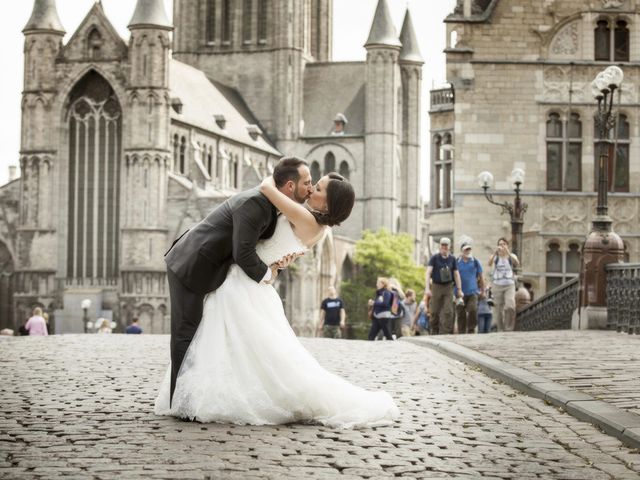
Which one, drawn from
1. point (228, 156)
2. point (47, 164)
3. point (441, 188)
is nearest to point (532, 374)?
point (441, 188)

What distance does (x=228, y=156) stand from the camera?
80.6 meters

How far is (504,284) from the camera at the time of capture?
21.7m

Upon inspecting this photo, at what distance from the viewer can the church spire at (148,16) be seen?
67.8 metres

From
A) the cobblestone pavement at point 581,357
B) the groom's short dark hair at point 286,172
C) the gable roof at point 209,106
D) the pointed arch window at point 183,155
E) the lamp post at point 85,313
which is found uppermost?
the gable roof at point 209,106

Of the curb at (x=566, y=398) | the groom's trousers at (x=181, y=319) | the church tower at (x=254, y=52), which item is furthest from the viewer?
the church tower at (x=254, y=52)

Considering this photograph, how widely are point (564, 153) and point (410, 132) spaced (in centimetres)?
6269

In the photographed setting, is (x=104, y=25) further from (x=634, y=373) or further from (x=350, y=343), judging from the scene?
(x=634, y=373)

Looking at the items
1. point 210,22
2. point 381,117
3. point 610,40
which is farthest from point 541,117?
point 210,22

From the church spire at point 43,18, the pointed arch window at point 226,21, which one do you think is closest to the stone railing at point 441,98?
the church spire at point 43,18

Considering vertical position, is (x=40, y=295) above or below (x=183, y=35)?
below

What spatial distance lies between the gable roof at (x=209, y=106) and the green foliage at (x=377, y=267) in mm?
8651

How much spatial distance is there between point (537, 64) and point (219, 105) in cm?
5456

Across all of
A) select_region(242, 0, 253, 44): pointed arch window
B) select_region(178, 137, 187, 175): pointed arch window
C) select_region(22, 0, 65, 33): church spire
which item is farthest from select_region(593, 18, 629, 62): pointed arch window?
select_region(242, 0, 253, 44): pointed arch window

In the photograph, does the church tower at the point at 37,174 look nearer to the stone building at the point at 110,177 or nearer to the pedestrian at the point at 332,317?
the stone building at the point at 110,177
